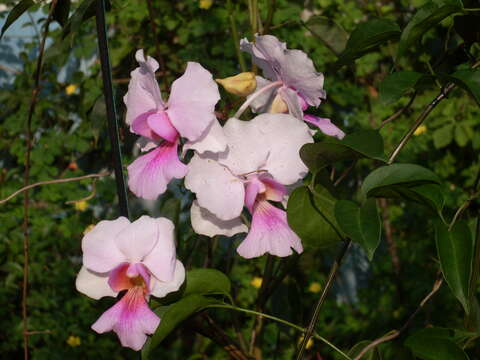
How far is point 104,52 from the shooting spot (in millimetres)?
775

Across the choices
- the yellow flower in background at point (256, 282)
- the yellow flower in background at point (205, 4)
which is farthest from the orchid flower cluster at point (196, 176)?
the yellow flower in background at point (205, 4)

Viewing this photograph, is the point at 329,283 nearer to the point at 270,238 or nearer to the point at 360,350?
the point at 270,238

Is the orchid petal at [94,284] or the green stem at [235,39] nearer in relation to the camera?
the orchid petal at [94,284]

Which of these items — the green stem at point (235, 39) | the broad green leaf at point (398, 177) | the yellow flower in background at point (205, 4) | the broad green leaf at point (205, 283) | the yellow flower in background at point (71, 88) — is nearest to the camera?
the broad green leaf at point (398, 177)

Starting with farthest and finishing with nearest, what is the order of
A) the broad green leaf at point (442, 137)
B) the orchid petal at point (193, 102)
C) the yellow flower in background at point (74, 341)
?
the broad green leaf at point (442, 137) < the yellow flower in background at point (74, 341) < the orchid petal at point (193, 102)

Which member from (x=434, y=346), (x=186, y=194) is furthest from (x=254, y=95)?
(x=186, y=194)

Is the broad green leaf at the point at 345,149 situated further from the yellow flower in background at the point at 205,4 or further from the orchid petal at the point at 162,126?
the yellow flower in background at the point at 205,4

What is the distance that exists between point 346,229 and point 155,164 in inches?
8.7

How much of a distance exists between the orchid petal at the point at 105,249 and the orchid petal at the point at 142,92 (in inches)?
4.6

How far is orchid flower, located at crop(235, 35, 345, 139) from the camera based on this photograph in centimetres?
75

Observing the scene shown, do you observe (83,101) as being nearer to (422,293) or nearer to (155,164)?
(422,293)

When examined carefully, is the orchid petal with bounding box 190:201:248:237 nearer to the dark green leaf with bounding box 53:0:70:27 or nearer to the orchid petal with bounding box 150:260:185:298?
the orchid petal with bounding box 150:260:185:298

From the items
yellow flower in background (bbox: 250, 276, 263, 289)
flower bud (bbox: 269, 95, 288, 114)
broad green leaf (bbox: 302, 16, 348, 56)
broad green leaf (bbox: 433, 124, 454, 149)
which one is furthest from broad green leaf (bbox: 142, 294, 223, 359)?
broad green leaf (bbox: 433, 124, 454, 149)

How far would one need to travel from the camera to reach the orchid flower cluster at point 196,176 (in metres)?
0.71
